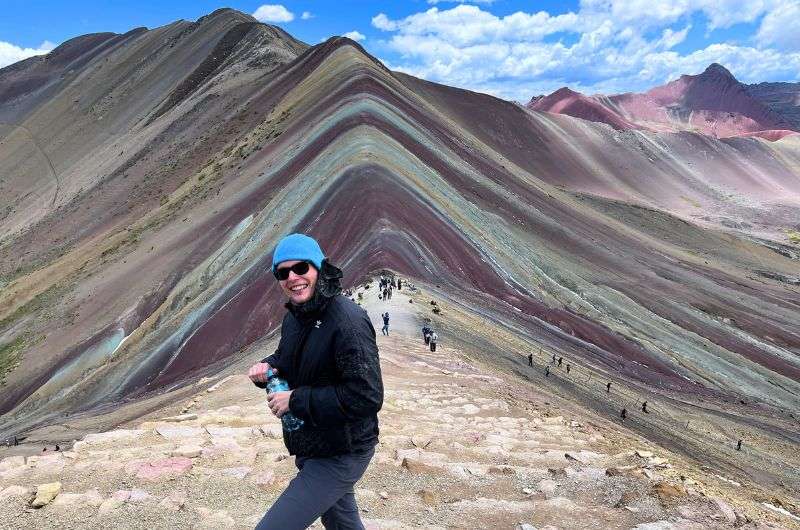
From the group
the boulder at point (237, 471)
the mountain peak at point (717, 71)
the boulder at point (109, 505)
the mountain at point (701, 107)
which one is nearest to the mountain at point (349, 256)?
→ the boulder at point (237, 471)

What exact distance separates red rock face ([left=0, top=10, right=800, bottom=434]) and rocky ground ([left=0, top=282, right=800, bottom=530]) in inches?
353

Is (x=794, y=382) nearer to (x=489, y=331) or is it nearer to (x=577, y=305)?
(x=577, y=305)

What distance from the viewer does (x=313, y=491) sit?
3.62 m

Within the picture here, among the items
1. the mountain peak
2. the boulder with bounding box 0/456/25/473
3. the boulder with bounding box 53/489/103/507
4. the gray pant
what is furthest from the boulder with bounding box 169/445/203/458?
the mountain peak

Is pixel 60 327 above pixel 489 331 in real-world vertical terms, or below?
below

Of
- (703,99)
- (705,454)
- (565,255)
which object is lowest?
(705,454)

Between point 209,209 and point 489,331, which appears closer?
point 489,331

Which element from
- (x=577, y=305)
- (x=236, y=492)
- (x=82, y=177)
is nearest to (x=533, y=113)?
(x=82, y=177)

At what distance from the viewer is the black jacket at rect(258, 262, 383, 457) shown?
135 inches

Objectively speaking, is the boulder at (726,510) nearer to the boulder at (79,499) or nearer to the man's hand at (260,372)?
the man's hand at (260,372)

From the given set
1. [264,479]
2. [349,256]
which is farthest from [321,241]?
[264,479]

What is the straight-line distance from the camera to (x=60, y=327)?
3234 centimetres

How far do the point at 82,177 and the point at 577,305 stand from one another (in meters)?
68.1

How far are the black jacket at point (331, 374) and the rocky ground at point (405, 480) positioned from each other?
8.00 ft
